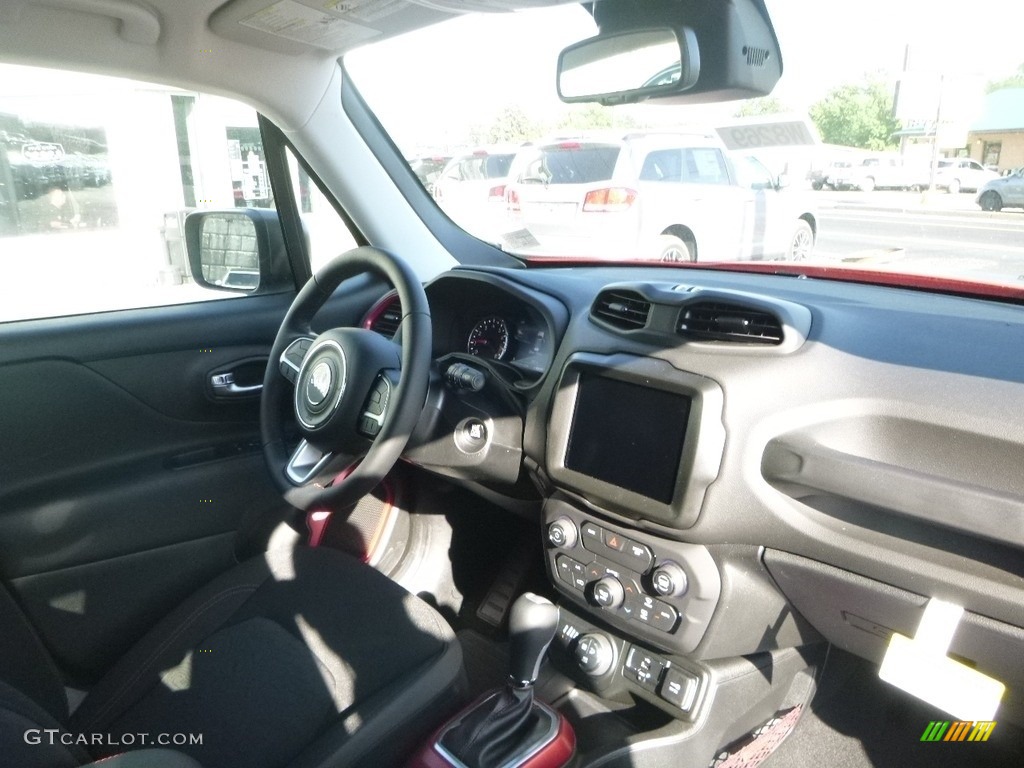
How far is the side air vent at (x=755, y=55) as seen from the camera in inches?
64.3

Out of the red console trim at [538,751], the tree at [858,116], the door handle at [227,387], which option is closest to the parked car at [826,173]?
the tree at [858,116]

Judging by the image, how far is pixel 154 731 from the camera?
1.77m

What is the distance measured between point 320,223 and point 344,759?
1723mm

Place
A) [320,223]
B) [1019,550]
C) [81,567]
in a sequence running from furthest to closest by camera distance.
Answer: [320,223] → [81,567] → [1019,550]

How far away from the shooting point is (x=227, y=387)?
8.54 feet

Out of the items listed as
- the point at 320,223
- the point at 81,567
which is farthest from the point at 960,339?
the point at 81,567

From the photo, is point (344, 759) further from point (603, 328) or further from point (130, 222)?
point (130, 222)

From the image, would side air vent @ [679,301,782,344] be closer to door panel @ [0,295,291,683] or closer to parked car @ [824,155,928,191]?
parked car @ [824,155,928,191]

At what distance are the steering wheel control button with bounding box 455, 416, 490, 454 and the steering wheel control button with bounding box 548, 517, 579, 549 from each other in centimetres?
26

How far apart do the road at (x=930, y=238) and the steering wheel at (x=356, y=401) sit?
1.16m

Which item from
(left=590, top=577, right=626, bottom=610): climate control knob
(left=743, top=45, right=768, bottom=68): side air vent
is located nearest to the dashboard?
(left=590, top=577, right=626, bottom=610): climate control knob

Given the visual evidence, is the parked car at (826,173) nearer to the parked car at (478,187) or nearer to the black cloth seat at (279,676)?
the parked car at (478,187)

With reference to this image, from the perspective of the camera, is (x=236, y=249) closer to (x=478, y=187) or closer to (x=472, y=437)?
(x=478, y=187)
